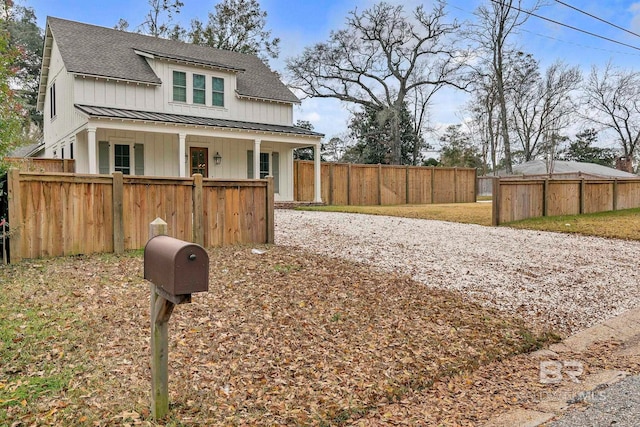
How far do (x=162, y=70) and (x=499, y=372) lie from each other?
14545 mm

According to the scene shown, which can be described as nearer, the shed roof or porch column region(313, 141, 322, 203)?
porch column region(313, 141, 322, 203)

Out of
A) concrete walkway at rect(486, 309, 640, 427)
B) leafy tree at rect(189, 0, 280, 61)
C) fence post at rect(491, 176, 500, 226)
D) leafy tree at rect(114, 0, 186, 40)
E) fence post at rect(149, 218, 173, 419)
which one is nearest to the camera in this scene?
fence post at rect(149, 218, 173, 419)

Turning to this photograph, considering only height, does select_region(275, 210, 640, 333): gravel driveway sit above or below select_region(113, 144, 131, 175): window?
below

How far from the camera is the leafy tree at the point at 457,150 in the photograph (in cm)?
3809

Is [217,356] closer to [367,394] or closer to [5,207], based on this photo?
[367,394]

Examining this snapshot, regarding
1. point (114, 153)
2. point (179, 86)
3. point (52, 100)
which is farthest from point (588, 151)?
point (52, 100)

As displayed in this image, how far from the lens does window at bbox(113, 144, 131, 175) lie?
558 inches

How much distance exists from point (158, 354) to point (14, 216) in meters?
4.36

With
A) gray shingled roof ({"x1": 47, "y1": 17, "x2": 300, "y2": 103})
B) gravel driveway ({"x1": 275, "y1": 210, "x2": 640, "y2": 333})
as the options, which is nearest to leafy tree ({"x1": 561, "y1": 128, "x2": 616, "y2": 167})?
gray shingled roof ({"x1": 47, "y1": 17, "x2": 300, "y2": 103})

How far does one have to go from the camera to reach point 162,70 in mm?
15156

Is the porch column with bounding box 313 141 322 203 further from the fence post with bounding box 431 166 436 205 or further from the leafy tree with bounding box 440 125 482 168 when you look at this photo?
the leafy tree with bounding box 440 125 482 168

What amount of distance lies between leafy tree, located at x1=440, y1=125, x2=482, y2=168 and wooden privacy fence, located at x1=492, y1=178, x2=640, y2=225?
2228 centimetres

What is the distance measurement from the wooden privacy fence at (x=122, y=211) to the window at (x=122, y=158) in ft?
26.7

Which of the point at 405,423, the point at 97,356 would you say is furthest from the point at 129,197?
the point at 405,423
